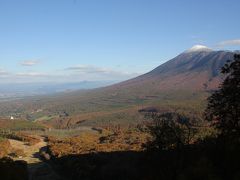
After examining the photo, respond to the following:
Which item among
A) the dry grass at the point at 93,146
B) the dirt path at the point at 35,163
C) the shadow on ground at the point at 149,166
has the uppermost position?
the shadow on ground at the point at 149,166

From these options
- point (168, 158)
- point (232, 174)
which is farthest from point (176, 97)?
point (232, 174)

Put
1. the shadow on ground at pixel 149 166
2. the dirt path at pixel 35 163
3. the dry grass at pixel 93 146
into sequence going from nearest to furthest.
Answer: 1. the shadow on ground at pixel 149 166
2. the dirt path at pixel 35 163
3. the dry grass at pixel 93 146

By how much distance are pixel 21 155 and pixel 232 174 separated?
55.6 meters

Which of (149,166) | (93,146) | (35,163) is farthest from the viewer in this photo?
(93,146)

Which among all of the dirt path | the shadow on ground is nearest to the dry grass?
the dirt path

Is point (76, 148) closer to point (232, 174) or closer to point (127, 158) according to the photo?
point (127, 158)

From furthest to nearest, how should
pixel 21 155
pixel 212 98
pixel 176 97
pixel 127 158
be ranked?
pixel 176 97
pixel 21 155
pixel 127 158
pixel 212 98

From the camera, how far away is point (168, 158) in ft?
135

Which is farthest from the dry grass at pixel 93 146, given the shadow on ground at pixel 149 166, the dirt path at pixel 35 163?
the shadow on ground at pixel 149 166

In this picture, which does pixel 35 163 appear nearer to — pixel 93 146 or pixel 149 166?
pixel 93 146

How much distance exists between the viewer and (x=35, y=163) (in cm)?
6819

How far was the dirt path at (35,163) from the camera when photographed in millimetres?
56812

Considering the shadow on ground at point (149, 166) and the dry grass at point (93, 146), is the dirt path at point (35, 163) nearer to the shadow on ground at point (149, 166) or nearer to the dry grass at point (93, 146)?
the shadow on ground at point (149, 166)

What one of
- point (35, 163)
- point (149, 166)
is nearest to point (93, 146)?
point (35, 163)
